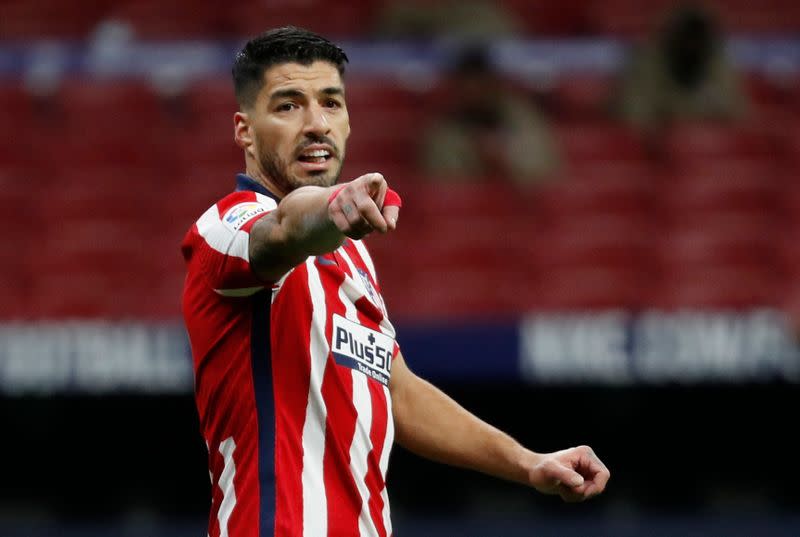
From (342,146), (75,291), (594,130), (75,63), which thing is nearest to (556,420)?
(594,130)

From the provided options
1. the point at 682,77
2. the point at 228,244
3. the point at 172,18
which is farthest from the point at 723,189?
the point at 228,244

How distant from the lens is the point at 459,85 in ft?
24.4

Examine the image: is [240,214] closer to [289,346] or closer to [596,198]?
[289,346]

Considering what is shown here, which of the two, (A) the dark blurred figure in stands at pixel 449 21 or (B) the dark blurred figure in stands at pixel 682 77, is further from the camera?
(A) the dark blurred figure in stands at pixel 449 21

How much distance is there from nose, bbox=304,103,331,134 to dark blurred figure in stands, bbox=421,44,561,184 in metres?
4.53

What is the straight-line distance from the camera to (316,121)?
2.86 metres

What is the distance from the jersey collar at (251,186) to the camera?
2.91m

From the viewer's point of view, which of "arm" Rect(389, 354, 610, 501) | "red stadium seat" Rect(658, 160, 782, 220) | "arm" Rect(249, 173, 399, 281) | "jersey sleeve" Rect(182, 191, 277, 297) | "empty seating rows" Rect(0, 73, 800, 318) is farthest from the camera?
"red stadium seat" Rect(658, 160, 782, 220)

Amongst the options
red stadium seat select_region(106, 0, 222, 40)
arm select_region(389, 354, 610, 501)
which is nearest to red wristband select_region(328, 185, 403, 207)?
arm select_region(389, 354, 610, 501)

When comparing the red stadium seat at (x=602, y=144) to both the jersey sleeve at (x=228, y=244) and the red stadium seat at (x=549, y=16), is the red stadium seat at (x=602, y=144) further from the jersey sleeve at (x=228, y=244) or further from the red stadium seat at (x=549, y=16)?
the jersey sleeve at (x=228, y=244)

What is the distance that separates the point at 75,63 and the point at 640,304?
13.5 ft

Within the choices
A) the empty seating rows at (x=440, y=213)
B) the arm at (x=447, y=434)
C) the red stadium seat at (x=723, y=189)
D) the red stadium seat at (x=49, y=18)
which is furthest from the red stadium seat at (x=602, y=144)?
the arm at (x=447, y=434)

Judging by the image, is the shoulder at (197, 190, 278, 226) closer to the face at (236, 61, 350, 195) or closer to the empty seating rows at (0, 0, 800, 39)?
the face at (236, 61, 350, 195)

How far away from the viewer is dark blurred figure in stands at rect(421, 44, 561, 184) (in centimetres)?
736
